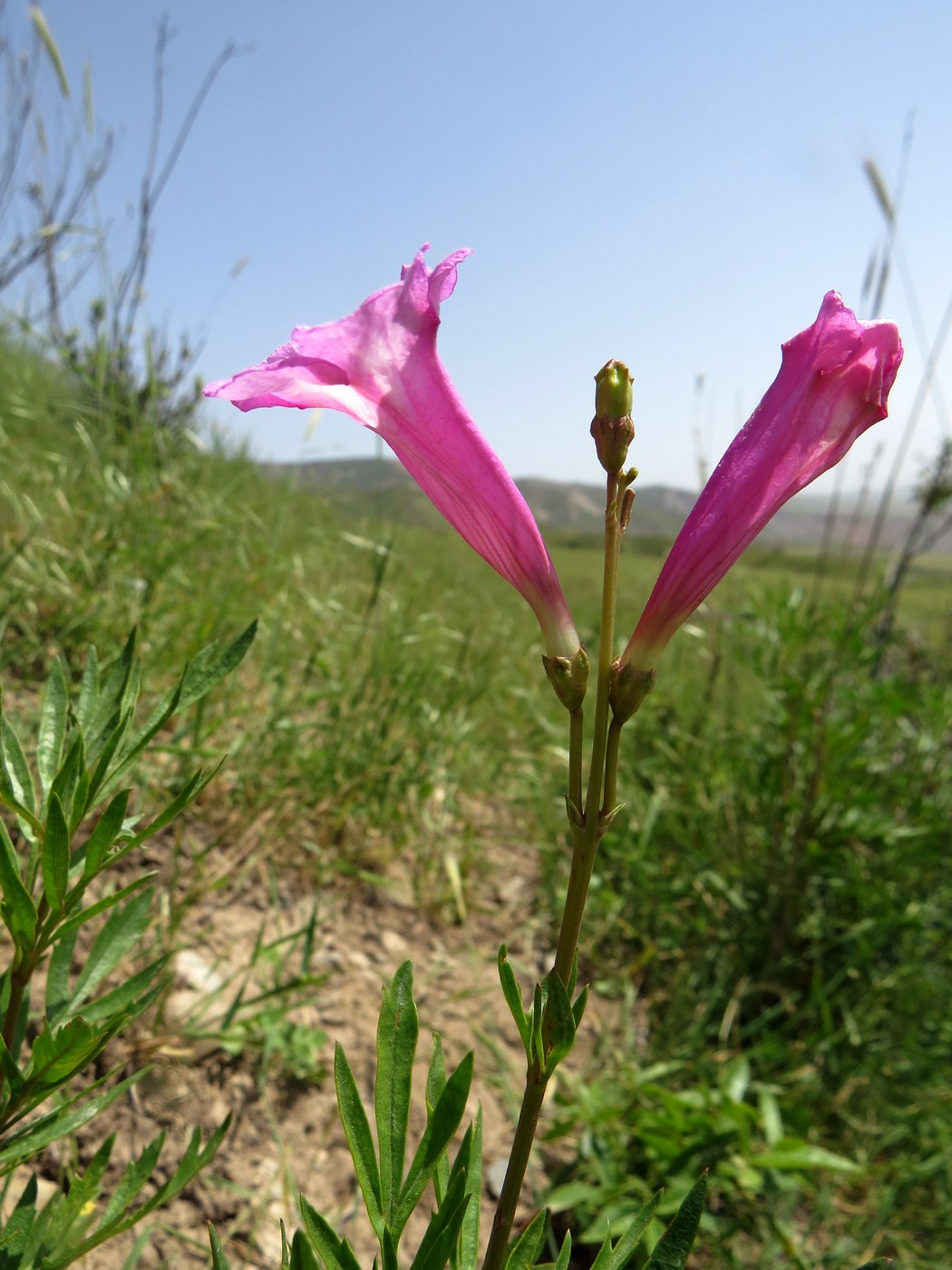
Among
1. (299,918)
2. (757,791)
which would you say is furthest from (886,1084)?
(299,918)

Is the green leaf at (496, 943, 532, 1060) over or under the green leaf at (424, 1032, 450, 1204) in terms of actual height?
over

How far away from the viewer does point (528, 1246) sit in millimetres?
630

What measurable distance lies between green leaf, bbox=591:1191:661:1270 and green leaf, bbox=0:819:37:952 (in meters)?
0.46

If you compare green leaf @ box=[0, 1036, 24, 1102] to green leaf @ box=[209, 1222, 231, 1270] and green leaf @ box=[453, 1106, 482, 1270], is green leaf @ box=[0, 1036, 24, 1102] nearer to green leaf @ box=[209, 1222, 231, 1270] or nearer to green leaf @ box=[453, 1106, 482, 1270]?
green leaf @ box=[209, 1222, 231, 1270]

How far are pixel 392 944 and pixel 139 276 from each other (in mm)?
2695

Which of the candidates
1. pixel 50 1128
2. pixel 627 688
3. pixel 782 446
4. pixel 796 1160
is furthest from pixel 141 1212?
pixel 796 1160

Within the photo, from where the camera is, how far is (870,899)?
225 centimetres

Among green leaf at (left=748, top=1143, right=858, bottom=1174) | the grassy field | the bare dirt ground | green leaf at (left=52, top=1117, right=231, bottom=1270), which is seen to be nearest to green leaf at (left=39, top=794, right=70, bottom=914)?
green leaf at (left=52, top=1117, right=231, bottom=1270)

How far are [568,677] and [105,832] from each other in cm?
36

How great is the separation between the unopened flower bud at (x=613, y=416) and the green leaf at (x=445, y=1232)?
50 centimetres

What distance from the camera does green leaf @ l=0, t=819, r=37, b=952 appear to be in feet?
2.01

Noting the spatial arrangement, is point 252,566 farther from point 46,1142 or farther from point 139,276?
point 46,1142

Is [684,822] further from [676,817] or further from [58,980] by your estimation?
[58,980]

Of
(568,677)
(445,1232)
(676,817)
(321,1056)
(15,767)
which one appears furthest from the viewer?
(676,817)
